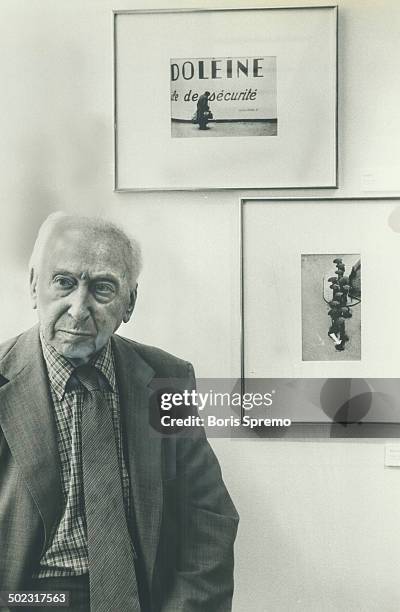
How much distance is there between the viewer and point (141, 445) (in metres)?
1.19

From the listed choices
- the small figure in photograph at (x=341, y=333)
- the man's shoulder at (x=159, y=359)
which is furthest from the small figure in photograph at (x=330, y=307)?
the man's shoulder at (x=159, y=359)

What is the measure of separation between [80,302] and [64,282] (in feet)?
0.17

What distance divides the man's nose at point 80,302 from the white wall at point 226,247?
9 centimetres


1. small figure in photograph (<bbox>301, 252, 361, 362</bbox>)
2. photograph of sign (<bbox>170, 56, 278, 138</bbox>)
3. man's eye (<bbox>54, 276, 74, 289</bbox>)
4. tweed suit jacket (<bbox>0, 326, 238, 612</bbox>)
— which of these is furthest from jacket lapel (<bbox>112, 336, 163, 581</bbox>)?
photograph of sign (<bbox>170, 56, 278, 138</bbox>)

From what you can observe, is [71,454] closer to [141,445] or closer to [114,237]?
[141,445]

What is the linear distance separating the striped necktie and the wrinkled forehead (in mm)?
264

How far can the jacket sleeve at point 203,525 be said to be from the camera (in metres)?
1.20

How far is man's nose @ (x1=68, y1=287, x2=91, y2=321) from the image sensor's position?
118 cm

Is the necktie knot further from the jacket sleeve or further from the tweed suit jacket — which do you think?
the jacket sleeve

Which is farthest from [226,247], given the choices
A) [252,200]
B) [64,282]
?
[64,282]

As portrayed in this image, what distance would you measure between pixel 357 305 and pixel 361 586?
1.78 ft

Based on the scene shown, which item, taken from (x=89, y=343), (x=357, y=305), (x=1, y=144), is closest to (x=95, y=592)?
(x=89, y=343)

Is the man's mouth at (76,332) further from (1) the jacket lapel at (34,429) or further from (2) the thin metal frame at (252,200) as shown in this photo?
(2) the thin metal frame at (252,200)

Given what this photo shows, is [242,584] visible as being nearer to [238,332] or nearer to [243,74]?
[238,332]
